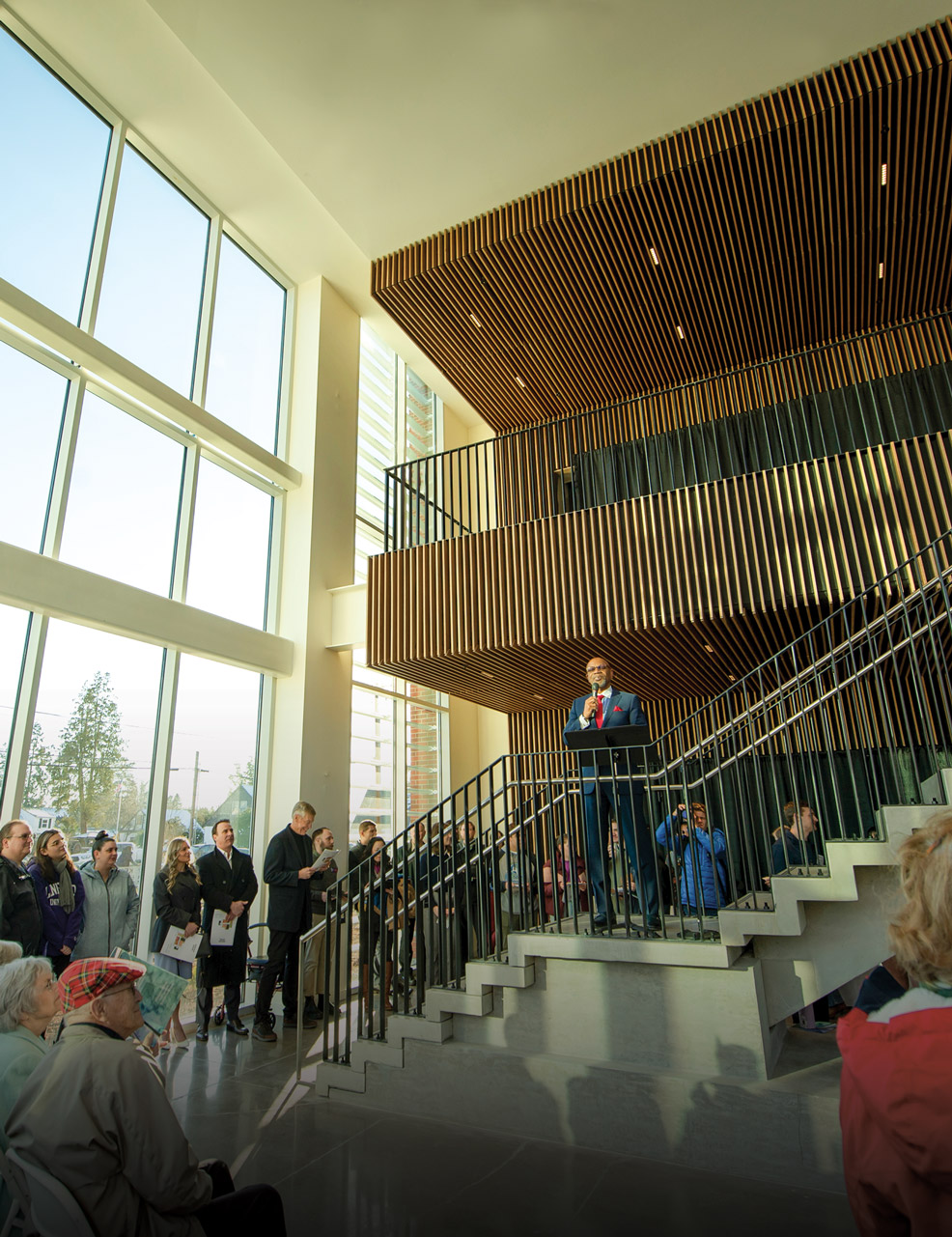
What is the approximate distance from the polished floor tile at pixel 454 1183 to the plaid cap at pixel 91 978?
1603mm

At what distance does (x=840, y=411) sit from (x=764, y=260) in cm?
198

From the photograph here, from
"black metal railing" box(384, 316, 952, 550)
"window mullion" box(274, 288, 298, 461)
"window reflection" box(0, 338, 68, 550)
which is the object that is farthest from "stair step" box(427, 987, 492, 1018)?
"window mullion" box(274, 288, 298, 461)

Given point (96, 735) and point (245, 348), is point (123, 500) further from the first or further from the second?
point (245, 348)

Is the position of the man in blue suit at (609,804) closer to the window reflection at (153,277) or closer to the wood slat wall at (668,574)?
the wood slat wall at (668,574)

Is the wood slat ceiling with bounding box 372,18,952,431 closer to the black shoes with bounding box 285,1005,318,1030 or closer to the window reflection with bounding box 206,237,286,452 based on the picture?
the window reflection with bounding box 206,237,286,452

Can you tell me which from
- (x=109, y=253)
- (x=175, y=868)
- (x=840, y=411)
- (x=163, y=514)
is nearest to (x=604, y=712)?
(x=175, y=868)

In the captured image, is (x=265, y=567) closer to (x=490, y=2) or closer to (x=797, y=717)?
(x=490, y=2)

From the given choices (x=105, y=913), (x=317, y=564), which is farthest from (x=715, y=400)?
(x=105, y=913)

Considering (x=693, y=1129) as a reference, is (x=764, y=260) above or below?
above

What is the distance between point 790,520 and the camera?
665 centimetres

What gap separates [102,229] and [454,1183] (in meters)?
8.52

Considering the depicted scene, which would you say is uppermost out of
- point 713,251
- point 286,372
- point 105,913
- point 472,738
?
point 286,372

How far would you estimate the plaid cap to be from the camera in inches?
87.4

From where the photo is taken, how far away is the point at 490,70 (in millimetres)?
6855
